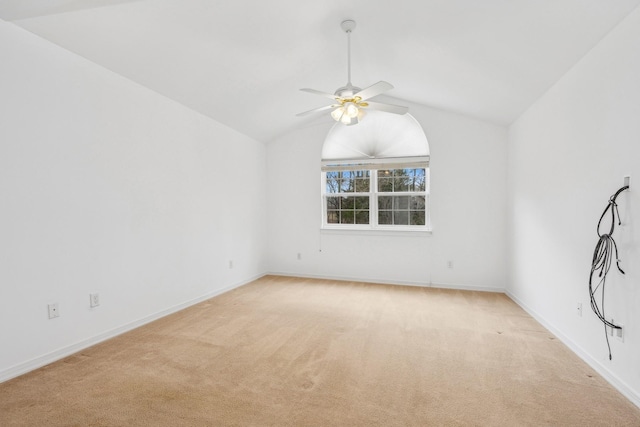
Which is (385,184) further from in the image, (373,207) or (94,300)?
(94,300)

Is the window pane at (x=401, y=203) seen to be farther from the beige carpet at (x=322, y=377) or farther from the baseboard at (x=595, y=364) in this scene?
the baseboard at (x=595, y=364)

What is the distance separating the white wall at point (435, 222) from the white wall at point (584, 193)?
74 cm

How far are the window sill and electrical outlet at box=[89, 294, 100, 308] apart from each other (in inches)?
131

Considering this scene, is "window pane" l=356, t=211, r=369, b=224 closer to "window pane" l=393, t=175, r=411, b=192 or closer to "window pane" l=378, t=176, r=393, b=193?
"window pane" l=378, t=176, r=393, b=193

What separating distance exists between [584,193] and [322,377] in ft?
8.15

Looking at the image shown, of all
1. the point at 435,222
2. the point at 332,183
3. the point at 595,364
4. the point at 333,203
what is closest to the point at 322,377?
the point at 595,364

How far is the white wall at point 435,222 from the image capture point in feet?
15.3

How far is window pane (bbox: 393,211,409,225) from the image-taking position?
5188mm

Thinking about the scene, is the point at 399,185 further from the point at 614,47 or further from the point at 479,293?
the point at 614,47

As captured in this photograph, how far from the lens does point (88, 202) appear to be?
2736 millimetres

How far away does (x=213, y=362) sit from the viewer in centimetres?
250

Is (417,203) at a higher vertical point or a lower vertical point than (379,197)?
lower

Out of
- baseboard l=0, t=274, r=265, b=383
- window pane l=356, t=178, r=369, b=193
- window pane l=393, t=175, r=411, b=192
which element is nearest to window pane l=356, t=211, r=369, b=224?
window pane l=356, t=178, r=369, b=193

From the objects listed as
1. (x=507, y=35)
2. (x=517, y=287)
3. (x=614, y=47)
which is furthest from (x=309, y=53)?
(x=517, y=287)
